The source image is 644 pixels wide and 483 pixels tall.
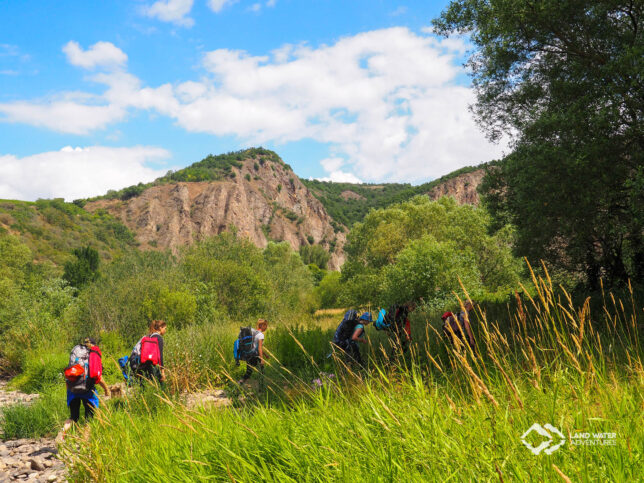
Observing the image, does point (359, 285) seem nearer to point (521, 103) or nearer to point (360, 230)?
point (360, 230)

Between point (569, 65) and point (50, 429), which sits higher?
Result: point (569, 65)

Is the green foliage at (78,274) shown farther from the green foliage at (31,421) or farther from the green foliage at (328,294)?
the green foliage at (31,421)

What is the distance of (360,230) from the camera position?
38531mm

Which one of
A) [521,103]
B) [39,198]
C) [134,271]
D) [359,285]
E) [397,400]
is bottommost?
[359,285]

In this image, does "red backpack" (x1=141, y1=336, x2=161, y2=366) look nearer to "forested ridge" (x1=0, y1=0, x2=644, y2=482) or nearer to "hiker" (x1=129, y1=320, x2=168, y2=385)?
"hiker" (x1=129, y1=320, x2=168, y2=385)

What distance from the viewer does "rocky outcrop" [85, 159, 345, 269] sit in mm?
102188

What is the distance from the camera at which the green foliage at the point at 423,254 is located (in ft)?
75.4

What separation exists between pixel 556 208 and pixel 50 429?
42.1 ft

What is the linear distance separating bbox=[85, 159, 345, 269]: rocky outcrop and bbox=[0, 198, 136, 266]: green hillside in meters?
9.19

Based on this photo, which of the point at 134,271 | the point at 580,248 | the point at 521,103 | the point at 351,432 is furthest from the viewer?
the point at 134,271

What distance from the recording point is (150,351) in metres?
7.27

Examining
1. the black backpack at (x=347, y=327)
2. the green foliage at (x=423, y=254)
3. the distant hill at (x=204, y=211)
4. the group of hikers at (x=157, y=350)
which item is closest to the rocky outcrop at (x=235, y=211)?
the distant hill at (x=204, y=211)

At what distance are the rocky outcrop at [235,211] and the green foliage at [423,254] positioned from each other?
168 ft

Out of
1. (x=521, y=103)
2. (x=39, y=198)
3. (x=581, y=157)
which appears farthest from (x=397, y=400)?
(x=39, y=198)
